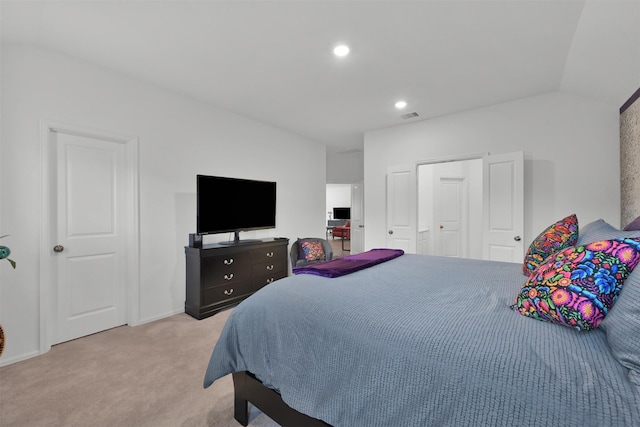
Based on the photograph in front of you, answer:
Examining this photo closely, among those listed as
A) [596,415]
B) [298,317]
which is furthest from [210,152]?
[596,415]

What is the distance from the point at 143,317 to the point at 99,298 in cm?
48

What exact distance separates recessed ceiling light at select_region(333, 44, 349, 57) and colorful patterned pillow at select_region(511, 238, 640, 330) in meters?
2.23

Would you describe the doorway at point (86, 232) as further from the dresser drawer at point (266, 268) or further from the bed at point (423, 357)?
the bed at point (423, 357)

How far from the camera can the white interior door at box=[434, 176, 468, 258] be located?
5.82 meters

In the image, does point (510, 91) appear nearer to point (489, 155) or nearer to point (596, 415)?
point (489, 155)

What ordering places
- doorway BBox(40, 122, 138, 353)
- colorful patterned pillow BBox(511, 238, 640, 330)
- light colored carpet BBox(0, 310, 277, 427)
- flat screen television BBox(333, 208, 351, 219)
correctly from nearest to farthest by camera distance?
colorful patterned pillow BBox(511, 238, 640, 330) < light colored carpet BBox(0, 310, 277, 427) < doorway BBox(40, 122, 138, 353) < flat screen television BBox(333, 208, 351, 219)

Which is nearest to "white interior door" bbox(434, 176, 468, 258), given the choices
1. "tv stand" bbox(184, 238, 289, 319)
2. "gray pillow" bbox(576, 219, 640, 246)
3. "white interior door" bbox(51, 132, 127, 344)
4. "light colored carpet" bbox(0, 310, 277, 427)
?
"tv stand" bbox(184, 238, 289, 319)

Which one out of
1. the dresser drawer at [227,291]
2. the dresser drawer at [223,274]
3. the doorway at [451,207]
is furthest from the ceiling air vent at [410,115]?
the dresser drawer at [227,291]

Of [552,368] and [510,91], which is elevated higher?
[510,91]

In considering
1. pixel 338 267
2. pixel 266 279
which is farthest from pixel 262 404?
pixel 266 279

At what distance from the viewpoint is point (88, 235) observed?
2803 millimetres

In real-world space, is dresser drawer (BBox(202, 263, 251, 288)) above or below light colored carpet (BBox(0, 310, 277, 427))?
above

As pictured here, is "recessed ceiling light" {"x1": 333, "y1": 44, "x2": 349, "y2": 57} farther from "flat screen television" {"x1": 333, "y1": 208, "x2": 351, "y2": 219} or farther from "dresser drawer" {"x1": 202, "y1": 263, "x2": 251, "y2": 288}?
"flat screen television" {"x1": 333, "y1": 208, "x2": 351, "y2": 219}

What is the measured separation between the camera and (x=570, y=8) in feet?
6.39
